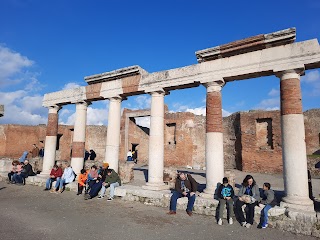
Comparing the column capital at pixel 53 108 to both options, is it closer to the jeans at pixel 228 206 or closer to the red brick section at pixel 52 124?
the red brick section at pixel 52 124

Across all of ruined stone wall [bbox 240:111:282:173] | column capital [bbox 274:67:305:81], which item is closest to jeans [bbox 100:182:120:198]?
column capital [bbox 274:67:305:81]

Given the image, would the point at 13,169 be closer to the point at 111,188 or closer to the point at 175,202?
the point at 111,188

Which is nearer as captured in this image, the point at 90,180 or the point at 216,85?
the point at 216,85

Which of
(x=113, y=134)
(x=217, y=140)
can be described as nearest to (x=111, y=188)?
(x=113, y=134)

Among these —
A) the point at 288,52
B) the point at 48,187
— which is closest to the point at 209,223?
the point at 288,52

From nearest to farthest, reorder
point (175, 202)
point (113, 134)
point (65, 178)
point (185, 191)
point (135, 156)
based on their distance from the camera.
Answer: point (175, 202) < point (185, 191) < point (65, 178) < point (113, 134) < point (135, 156)

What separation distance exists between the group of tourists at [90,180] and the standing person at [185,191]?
8.55 ft

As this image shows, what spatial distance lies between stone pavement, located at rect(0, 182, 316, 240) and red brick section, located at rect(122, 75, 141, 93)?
4.51m

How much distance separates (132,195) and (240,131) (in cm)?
1291

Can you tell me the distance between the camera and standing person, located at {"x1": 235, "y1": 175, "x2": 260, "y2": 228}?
19.4ft

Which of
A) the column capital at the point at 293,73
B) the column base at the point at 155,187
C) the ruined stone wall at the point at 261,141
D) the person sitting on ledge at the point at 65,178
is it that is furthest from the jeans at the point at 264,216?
the ruined stone wall at the point at 261,141

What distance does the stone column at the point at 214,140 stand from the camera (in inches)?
298

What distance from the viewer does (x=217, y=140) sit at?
7.71 m

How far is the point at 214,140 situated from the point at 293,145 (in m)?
2.28
